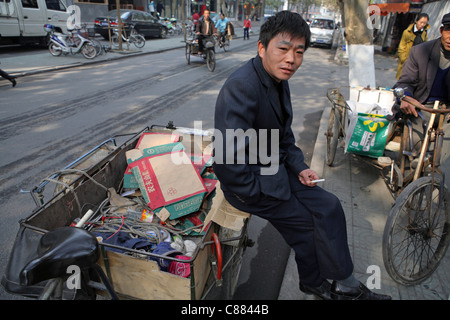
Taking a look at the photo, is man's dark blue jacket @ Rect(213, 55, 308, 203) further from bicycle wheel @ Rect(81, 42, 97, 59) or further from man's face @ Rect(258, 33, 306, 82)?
bicycle wheel @ Rect(81, 42, 97, 59)

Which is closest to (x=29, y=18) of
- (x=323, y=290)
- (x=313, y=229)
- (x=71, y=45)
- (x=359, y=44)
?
(x=71, y=45)

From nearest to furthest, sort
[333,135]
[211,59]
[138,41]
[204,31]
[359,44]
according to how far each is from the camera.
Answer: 1. [333,135]
2. [359,44]
3. [211,59]
4. [204,31]
5. [138,41]

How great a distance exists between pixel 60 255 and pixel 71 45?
12433 mm

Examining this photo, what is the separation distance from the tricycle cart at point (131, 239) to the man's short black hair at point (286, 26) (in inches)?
42.2

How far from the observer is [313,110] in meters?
7.02

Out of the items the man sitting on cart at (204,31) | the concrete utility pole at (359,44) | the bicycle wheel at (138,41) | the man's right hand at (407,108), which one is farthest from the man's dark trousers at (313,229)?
the bicycle wheel at (138,41)

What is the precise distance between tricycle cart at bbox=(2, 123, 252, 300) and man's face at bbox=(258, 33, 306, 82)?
0.90 m

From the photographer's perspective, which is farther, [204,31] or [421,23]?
[204,31]

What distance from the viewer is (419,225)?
7.84 ft

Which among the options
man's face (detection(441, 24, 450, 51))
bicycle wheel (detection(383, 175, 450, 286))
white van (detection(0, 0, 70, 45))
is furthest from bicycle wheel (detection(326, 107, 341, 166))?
white van (detection(0, 0, 70, 45))

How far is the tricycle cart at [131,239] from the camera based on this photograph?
5.08 ft

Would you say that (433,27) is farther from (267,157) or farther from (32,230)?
(32,230)

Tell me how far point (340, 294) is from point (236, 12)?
153 feet

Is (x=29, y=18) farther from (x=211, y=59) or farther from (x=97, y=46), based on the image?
(x=211, y=59)
